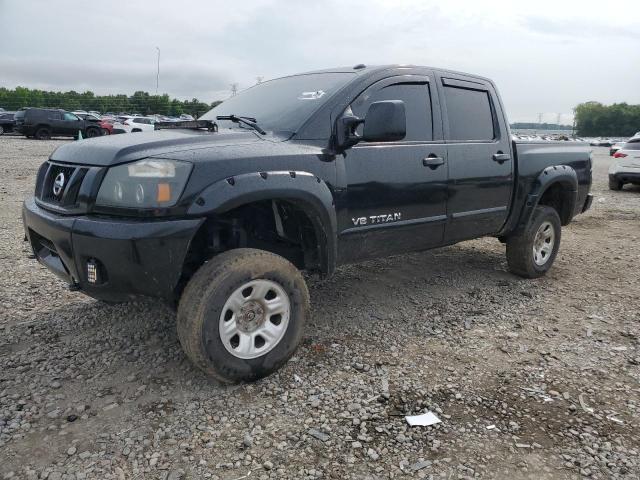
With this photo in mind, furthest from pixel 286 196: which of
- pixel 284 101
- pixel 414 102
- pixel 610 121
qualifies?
pixel 610 121

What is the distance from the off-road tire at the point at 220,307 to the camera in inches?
109

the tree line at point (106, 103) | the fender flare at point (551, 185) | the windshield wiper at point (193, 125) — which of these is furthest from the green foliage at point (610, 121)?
the windshield wiper at point (193, 125)

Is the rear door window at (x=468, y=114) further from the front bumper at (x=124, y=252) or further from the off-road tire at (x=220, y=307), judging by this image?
the front bumper at (x=124, y=252)

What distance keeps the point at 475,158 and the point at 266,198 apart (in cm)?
216

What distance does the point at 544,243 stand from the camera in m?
5.40

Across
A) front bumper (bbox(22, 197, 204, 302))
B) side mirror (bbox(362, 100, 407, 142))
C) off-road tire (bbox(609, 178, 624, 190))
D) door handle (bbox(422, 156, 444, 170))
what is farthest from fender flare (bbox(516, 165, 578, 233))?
off-road tire (bbox(609, 178, 624, 190))

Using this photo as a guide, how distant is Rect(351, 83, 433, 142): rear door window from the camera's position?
12.5 feet

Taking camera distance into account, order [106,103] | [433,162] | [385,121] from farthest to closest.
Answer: [106,103]
[433,162]
[385,121]

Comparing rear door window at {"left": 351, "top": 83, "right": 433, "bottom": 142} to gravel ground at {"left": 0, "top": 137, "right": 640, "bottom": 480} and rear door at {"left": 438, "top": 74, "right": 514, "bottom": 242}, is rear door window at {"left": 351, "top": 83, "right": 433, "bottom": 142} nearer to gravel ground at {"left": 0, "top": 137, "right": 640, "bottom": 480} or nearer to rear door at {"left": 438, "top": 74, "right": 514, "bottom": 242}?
rear door at {"left": 438, "top": 74, "right": 514, "bottom": 242}

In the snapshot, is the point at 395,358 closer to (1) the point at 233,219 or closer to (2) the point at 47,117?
(1) the point at 233,219

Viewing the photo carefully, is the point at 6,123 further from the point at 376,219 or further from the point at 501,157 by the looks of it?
the point at 376,219

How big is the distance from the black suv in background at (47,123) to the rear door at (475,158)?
2471cm

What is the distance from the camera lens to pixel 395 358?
11.3ft

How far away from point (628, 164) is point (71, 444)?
1412 centimetres
